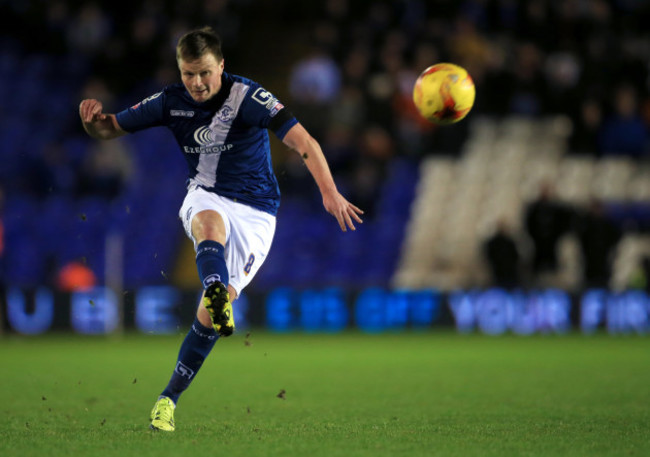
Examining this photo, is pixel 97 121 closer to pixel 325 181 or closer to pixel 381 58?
pixel 325 181

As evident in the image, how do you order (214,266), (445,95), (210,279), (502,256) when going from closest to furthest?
(210,279) < (214,266) < (445,95) < (502,256)

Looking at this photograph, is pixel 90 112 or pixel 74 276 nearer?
pixel 90 112

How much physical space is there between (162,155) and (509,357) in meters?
8.49

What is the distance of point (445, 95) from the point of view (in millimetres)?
7105

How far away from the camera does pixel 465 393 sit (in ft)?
26.4

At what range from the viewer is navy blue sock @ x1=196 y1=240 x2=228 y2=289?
5.70m

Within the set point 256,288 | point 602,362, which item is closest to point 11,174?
point 256,288

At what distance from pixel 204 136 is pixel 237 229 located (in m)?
0.63

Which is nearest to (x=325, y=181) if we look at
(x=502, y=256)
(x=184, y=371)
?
(x=184, y=371)

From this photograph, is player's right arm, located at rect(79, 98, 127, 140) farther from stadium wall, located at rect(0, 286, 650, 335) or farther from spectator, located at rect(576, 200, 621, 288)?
spectator, located at rect(576, 200, 621, 288)

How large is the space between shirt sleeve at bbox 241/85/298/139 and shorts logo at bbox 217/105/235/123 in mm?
80

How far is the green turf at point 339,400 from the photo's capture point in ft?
17.6

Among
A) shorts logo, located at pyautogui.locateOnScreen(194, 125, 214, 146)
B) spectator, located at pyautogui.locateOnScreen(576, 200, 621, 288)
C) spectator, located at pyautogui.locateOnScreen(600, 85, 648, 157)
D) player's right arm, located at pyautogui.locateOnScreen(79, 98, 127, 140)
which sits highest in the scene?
spectator, located at pyautogui.locateOnScreen(600, 85, 648, 157)

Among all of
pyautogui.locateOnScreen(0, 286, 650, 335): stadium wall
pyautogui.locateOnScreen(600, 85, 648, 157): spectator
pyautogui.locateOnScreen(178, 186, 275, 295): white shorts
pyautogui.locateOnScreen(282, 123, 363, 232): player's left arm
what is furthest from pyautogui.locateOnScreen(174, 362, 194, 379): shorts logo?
pyautogui.locateOnScreen(600, 85, 648, 157): spectator
